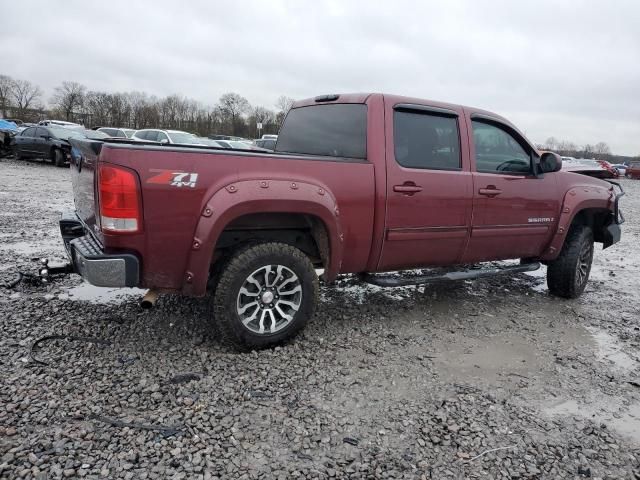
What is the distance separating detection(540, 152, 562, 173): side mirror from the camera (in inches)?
185

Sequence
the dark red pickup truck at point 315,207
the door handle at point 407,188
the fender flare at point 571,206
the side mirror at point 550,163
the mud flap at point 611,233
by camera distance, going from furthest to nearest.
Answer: the mud flap at point 611,233
the fender flare at point 571,206
the side mirror at point 550,163
the door handle at point 407,188
the dark red pickup truck at point 315,207

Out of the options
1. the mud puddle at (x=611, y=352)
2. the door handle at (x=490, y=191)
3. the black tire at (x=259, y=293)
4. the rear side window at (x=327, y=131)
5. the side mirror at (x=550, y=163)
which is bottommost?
the mud puddle at (x=611, y=352)

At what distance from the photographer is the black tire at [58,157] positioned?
1894cm

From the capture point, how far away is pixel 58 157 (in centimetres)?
1908

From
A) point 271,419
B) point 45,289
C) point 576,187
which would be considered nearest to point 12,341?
point 45,289

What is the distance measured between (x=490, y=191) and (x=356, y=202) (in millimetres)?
1504

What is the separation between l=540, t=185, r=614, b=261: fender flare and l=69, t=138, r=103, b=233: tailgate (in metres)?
4.40

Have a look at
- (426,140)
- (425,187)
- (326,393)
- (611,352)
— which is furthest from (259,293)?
(611,352)

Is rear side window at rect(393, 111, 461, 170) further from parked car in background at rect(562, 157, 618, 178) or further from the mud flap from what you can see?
the mud flap

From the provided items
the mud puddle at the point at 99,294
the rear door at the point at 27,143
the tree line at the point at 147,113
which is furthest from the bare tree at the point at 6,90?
the mud puddle at the point at 99,294

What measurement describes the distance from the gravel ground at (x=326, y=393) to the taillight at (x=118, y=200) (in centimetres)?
100

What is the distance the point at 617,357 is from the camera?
398 centimetres

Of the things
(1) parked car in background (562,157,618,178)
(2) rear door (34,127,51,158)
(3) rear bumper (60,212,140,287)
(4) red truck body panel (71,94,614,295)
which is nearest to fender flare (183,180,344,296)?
(4) red truck body panel (71,94,614,295)

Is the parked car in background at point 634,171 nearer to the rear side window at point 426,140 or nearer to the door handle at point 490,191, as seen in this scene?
the door handle at point 490,191
